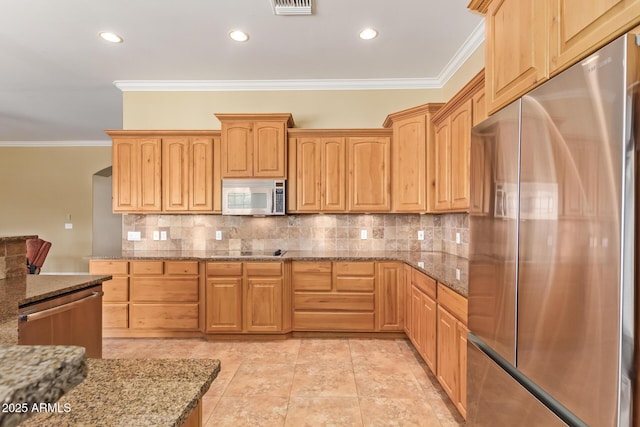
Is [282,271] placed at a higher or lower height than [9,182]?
lower

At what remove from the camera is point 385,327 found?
3.43m

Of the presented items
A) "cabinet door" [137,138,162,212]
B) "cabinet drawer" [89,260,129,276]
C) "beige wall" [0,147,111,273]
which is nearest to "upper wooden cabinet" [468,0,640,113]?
"cabinet door" [137,138,162,212]

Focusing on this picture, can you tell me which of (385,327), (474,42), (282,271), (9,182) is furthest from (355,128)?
(9,182)

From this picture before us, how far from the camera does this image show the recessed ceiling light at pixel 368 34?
293 cm

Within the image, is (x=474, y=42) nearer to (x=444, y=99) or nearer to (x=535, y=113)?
(x=444, y=99)

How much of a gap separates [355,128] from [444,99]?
1.15 metres

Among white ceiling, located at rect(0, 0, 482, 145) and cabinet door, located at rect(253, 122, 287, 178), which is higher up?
white ceiling, located at rect(0, 0, 482, 145)

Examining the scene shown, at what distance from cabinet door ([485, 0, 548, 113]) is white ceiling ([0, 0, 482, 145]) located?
4.06 feet

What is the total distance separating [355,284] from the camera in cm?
346

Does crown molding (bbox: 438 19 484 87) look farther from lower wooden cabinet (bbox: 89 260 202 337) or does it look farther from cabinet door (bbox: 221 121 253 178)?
lower wooden cabinet (bbox: 89 260 202 337)

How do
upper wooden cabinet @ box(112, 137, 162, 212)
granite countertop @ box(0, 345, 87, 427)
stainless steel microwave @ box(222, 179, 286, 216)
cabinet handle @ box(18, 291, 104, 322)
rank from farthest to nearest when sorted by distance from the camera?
upper wooden cabinet @ box(112, 137, 162, 212) → stainless steel microwave @ box(222, 179, 286, 216) → cabinet handle @ box(18, 291, 104, 322) → granite countertop @ box(0, 345, 87, 427)

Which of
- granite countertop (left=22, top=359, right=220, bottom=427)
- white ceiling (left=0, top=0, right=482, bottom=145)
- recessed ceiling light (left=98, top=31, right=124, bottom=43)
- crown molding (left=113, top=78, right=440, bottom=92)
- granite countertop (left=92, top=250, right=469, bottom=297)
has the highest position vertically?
white ceiling (left=0, top=0, right=482, bottom=145)

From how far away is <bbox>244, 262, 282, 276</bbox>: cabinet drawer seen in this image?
3420 mm

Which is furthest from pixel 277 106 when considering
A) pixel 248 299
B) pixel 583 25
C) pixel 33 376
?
pixel 33 376
